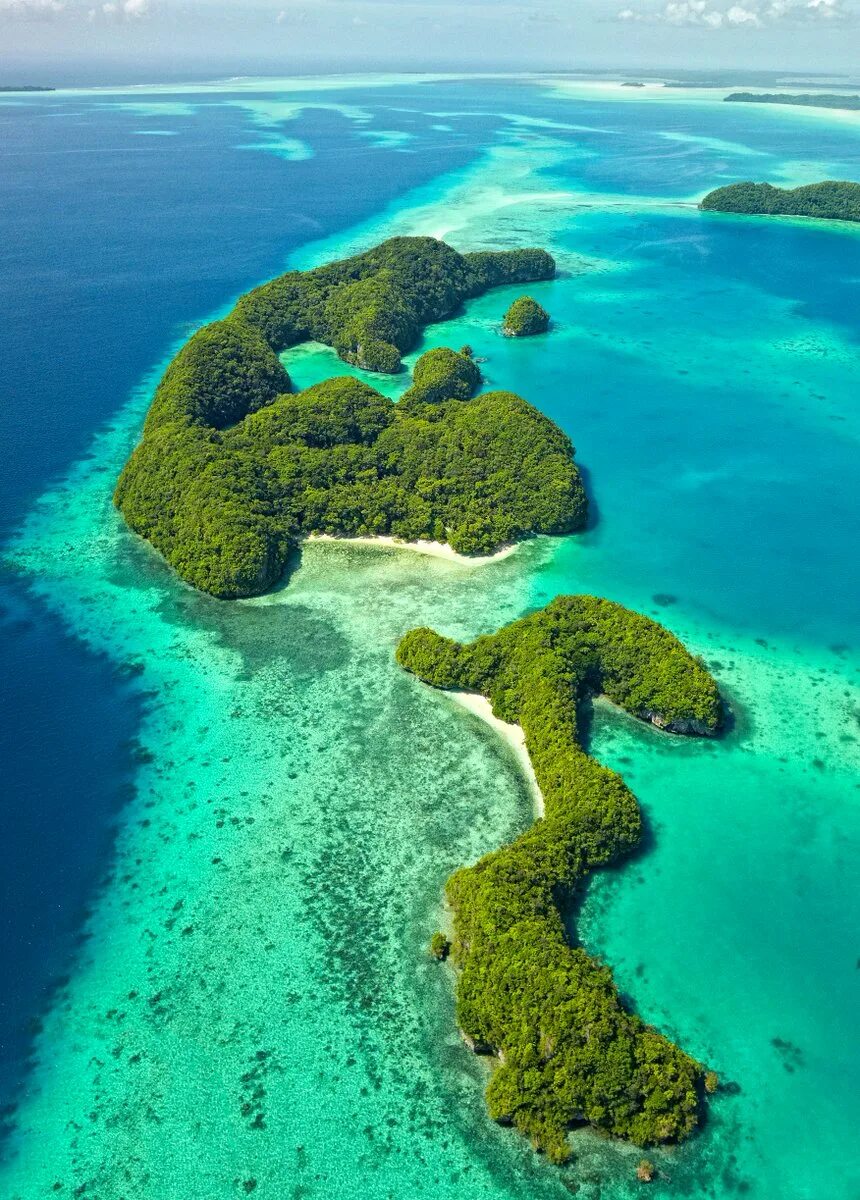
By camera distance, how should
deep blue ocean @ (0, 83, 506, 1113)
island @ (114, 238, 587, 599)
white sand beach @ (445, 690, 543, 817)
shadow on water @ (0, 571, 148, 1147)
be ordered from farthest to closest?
island @ (114, 238, 587, 599), white sand beach @ (445, 690, 543, 817), deep blue ocean @ (0, 83, 506, 1113), shadow on water @ (0, 571, 148, 1147)

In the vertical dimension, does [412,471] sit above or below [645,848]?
above

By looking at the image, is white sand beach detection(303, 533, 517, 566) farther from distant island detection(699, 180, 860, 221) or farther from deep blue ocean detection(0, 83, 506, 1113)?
distant island detection(699, 180, 860, 221)

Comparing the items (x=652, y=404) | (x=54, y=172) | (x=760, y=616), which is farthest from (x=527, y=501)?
(x=54, y=172)

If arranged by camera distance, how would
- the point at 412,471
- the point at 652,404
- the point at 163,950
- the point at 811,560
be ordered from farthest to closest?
the point at 652,404 → the point at 412,471 → the point at 811,560 → the point at 163,950

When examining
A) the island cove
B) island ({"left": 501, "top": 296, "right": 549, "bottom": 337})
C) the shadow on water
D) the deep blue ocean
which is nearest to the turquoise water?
the shadow on water

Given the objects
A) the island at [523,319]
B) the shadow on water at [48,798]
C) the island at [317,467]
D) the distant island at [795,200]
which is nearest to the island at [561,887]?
the island at [317,467]

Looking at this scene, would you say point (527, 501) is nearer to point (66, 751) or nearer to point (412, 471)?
point (412, 471)
